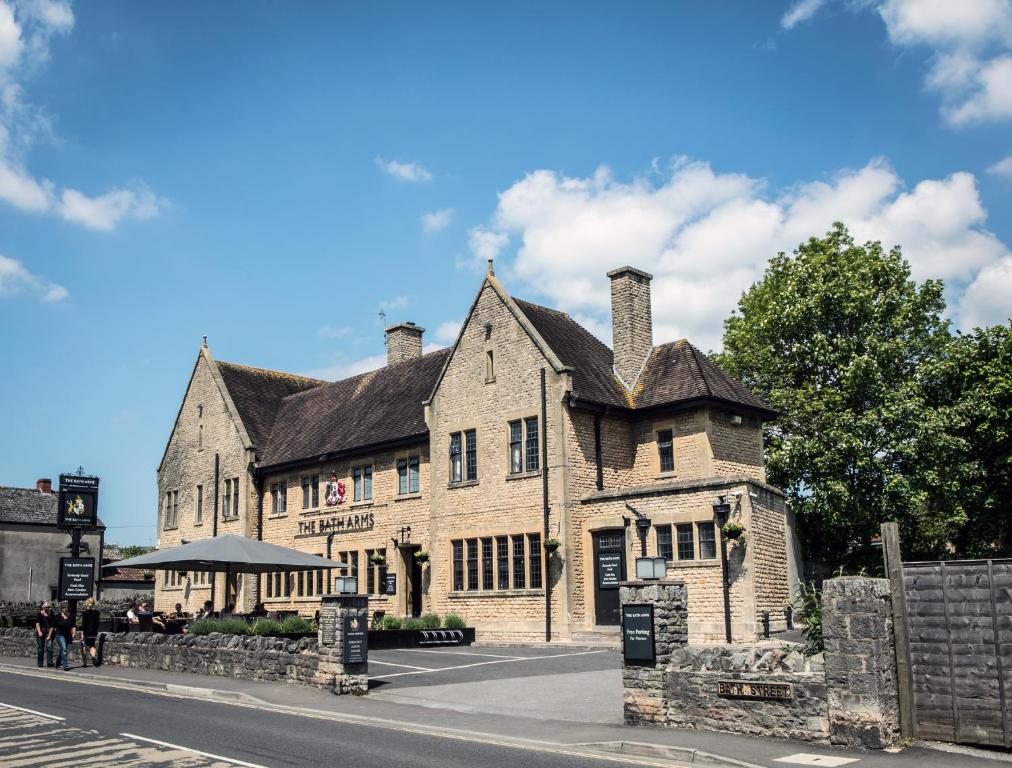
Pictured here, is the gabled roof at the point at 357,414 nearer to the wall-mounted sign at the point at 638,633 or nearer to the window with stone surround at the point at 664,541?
the window with stone surround at the point at 664,541

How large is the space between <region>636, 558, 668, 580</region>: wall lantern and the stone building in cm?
4829

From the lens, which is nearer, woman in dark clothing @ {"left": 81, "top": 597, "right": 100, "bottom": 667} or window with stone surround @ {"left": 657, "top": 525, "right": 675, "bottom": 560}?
woman in dark clothing @ {"left": 81, "top": 597, "right": 100, "bottom": 667}

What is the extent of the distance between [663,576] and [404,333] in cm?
3051

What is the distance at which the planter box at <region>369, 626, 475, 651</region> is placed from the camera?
88.7 ft

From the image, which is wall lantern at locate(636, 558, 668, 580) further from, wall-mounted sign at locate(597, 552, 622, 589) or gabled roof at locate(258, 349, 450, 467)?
gabled roof at locate(258, 349, 450, 467)

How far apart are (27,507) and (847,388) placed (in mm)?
47389

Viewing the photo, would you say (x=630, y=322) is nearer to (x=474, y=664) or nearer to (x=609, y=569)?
(x=609, y=569)

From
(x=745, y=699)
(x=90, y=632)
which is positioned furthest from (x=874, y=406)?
(x=90, y=632)

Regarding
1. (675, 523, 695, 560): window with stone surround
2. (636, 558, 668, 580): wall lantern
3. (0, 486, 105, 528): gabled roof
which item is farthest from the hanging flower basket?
(0, 486, 105, 528): gabled roof

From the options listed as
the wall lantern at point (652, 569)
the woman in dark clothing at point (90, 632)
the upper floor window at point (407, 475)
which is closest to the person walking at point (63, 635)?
the woman in dark clothing at point (90, 632)

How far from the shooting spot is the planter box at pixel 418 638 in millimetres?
27047

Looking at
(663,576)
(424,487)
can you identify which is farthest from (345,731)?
(424,487)

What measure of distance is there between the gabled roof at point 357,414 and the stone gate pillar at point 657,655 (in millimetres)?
21878

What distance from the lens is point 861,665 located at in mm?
11938
